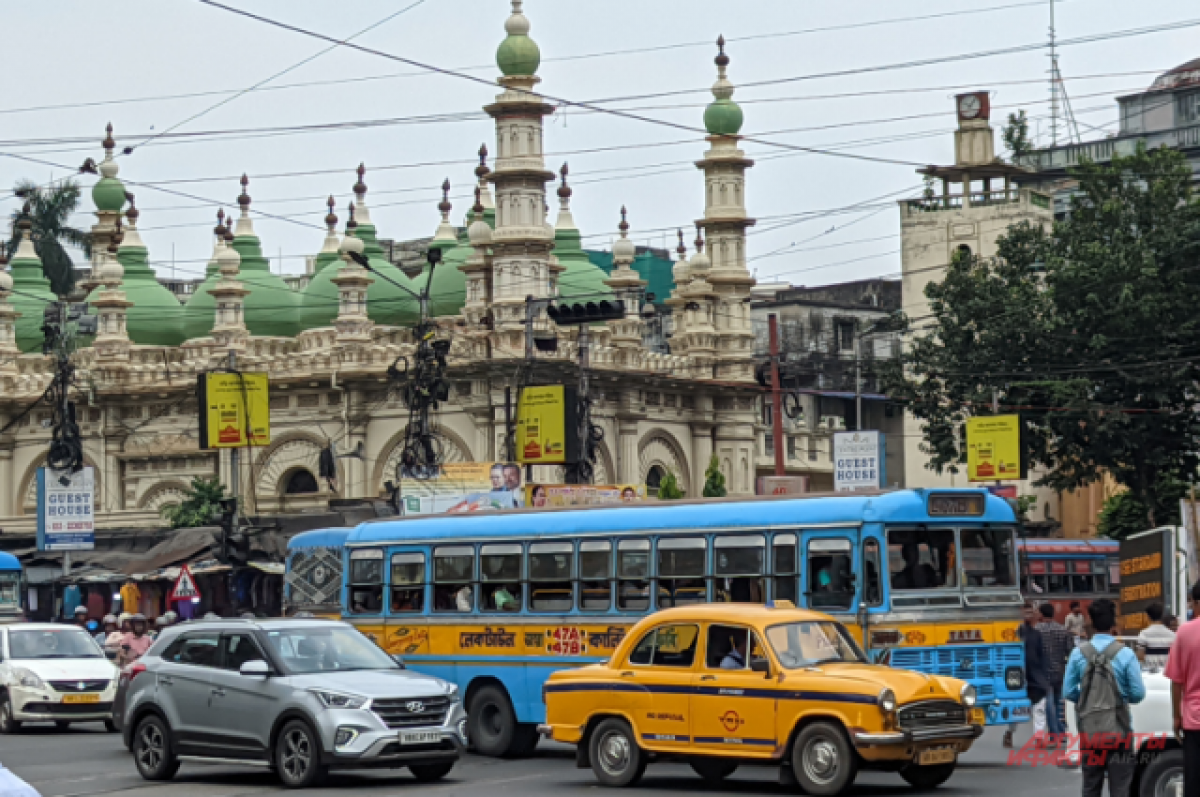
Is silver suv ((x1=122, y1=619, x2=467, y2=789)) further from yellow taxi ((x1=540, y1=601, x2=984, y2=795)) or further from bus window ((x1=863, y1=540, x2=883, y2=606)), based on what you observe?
bus window ((x1=863, y1=540, x2=883, y2=606))

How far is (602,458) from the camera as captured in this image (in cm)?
5041

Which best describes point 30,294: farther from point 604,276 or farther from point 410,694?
point 410,694

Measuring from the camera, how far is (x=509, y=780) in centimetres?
1672

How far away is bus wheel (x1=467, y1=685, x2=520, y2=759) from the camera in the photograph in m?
18.8

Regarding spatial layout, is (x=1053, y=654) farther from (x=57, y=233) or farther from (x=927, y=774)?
(x=57, y=233)

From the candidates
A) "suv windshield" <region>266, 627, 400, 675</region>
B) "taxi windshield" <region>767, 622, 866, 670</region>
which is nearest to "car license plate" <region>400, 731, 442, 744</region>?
"suv windshield" <region>266, 627, 400, 675</region>

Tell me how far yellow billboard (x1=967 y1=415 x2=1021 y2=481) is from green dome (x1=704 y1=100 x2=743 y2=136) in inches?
762

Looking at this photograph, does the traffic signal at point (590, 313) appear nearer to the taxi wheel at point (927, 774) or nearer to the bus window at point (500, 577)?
the bus window at point (500, 577)

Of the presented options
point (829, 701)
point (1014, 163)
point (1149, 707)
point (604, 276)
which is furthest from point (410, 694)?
point (1014, 163)

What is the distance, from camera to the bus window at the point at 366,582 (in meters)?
20.6

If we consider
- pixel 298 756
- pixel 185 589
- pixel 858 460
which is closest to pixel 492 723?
pixel 298 756

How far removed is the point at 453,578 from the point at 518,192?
95.8 ft

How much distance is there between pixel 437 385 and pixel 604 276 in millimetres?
11198

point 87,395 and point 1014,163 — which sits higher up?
point 1014,163
